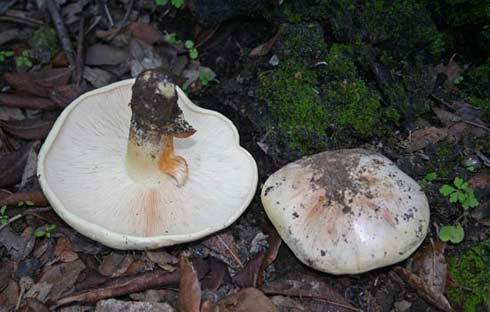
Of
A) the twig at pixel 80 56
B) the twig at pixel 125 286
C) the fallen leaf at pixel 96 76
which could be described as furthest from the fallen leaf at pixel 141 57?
the twig at pixel 125 286

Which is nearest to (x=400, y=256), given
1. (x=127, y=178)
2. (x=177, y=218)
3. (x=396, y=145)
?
(x=396, y=145)

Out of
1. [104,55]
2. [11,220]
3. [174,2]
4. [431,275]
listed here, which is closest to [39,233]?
[11,220]

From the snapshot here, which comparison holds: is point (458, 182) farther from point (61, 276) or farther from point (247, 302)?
point (61, 276)

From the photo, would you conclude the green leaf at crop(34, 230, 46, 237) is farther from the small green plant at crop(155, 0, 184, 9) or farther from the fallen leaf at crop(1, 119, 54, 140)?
the small green plant at crop(155, 0, 184, 9)

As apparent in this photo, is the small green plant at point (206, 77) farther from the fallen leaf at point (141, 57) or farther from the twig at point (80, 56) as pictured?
the twig at point (80, 56)

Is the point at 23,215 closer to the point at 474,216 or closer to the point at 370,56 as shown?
the point at 370,56
